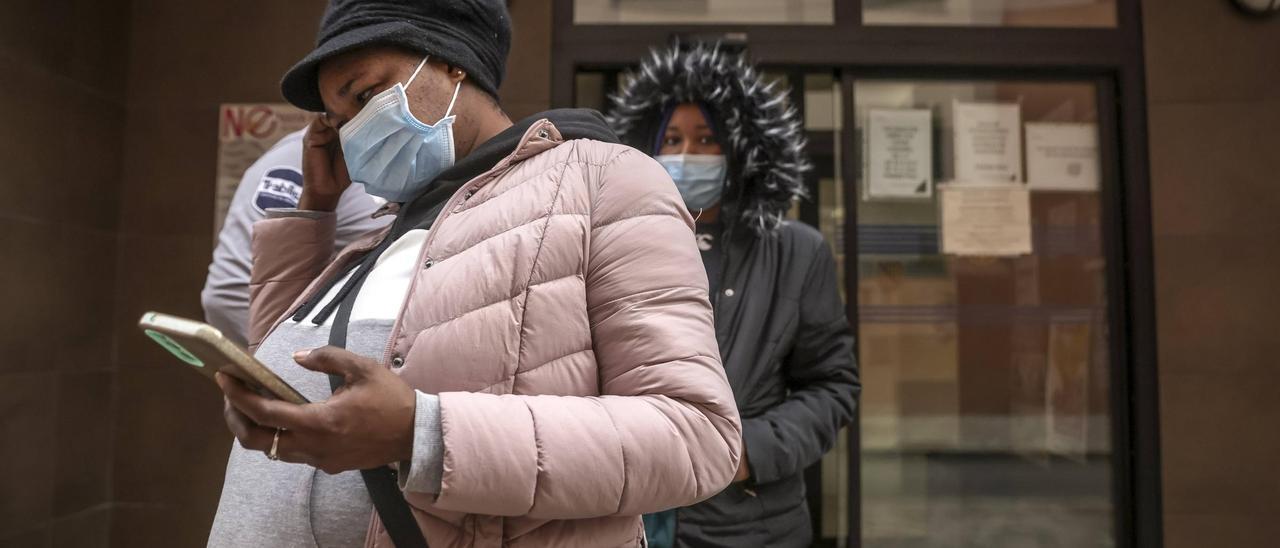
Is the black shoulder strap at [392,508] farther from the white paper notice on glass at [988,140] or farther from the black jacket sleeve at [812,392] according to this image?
the white paper notice on glass at [988,140]

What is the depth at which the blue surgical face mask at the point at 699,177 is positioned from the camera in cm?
233

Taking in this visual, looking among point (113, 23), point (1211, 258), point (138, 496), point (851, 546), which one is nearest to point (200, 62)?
point (113, 23)

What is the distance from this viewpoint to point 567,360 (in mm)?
1001

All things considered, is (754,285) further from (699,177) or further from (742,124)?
(742,124)

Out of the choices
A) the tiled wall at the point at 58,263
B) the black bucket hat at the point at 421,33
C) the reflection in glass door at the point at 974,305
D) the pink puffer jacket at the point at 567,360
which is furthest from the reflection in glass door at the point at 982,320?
the tiled wall at the point at 58,263

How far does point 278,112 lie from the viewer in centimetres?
349

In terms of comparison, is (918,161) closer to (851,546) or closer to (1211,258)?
(1211,258)

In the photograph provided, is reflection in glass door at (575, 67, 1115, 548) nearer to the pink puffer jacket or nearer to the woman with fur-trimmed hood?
the woman with fur-trimmed hood

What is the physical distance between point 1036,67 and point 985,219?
68 centimetres

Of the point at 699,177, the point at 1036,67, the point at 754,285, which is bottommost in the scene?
the point at 754,285

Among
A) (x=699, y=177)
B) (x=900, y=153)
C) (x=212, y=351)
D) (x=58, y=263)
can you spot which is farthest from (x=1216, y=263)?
(x=58, y=263)

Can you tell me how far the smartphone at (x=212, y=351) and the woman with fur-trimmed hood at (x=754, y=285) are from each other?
133 centimetres

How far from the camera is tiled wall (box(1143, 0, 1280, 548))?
3373 mm

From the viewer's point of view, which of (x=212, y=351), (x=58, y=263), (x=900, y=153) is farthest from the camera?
(x=900, y=153)
